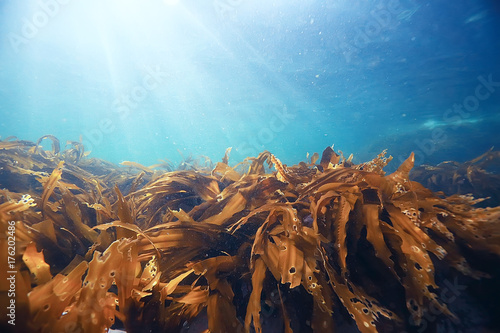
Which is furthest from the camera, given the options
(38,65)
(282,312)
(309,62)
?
(38,65)

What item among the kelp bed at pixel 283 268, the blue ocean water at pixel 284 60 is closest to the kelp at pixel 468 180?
the kelp bed at pixel 283 268

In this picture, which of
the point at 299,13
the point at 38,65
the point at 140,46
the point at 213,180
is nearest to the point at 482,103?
the point at 299,13

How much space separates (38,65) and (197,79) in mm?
16869

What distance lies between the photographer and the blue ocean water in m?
11.6

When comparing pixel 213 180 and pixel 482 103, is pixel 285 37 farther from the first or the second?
pixel 482 103

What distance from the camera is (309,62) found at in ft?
54.4

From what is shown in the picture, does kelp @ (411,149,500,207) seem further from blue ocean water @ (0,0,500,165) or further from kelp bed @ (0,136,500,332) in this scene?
blue ocean water @ (0,0,500,165)

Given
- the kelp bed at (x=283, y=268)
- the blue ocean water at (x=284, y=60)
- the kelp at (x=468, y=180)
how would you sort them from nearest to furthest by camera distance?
the kelp bed at (x=283, y=268)
the kelp at (x=468, y=180)
the blue ocean water at (x=284, y=60)

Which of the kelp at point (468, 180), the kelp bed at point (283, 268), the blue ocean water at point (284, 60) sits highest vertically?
the blue ocean water at point (284, 60)

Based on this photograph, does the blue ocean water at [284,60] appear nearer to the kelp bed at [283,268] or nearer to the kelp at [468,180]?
the kelp bed at [283,268]

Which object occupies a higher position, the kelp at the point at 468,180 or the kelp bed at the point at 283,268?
the kelp at the point at 468,180

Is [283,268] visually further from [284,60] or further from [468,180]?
[284,60]

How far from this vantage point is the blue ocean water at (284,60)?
11554 mm

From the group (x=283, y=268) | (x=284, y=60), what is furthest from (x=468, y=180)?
(x=284, y=60)
